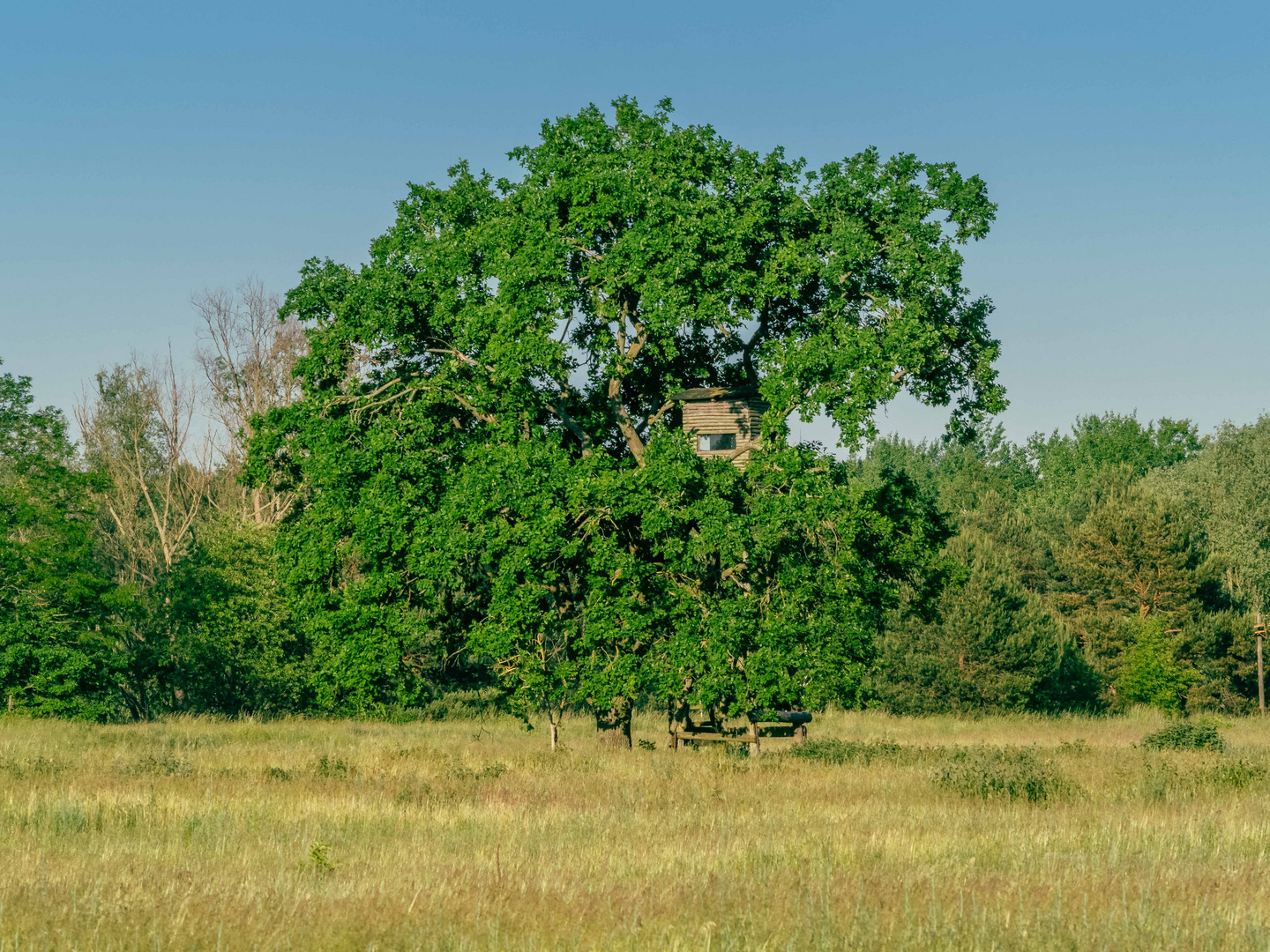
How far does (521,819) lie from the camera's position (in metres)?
13.9

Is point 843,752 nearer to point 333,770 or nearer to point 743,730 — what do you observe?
point 743,730

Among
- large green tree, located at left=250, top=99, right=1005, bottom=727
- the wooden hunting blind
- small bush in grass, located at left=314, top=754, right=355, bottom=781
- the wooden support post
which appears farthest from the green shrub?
small bush in grass, located at left=314, top=754, right=355, bottom=781

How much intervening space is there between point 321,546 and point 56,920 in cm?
1621

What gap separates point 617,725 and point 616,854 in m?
14.3

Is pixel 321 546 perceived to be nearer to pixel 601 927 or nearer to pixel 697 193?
pixel 697 193

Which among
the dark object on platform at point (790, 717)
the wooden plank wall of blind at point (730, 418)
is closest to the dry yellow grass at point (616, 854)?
the dark object on platform at point (790, 717)

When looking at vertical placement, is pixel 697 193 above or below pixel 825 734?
above

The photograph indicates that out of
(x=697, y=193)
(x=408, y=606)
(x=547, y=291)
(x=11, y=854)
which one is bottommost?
(x=11, y=854)

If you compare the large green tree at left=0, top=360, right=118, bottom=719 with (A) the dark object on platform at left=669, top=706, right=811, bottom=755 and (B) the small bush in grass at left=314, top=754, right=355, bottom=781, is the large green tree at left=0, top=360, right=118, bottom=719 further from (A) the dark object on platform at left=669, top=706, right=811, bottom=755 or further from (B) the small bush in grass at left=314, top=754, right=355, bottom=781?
(A) the dark object on platform at left=669, top=706, right=811, bottom=755

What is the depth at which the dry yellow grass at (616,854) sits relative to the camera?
25.7 ft

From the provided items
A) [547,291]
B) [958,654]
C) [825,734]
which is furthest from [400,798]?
[958,654]

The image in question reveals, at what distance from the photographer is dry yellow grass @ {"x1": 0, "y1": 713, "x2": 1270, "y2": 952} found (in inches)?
308

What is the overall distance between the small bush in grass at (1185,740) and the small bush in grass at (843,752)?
5.98 m

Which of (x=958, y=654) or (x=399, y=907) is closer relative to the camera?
(x=399, y=907)
